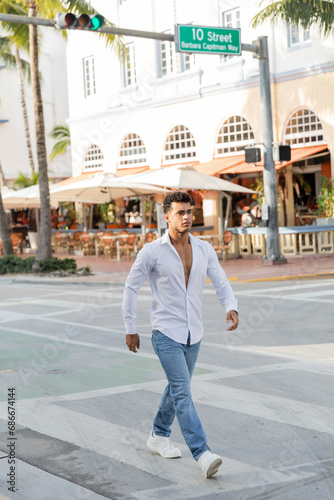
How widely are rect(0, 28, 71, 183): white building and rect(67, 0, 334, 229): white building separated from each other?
15.4 meters

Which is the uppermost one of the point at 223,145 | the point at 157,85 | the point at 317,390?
the point at 157,85

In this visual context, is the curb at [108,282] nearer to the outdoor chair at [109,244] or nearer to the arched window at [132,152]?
the outdoor chair at [109,244]

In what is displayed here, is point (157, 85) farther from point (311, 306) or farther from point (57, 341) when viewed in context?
point (57, 341)

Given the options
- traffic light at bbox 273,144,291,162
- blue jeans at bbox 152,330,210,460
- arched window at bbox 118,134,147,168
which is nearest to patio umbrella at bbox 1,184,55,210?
arched window at bbox 118,134,147,168

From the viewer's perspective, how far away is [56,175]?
4966cm

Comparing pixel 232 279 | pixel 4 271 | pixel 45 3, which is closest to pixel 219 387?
pixel 232 279

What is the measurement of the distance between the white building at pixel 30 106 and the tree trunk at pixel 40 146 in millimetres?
26801

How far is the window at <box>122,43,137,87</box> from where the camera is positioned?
31656mm

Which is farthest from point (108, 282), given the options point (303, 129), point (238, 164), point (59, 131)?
point (59, 131)

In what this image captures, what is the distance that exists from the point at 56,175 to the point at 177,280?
45.3 m

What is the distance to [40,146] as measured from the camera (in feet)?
72.2

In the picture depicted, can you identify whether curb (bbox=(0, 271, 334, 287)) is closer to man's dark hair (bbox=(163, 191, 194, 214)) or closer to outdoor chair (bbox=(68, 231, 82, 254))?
outdoor chair (bbox=(68, 231, 82, 254))

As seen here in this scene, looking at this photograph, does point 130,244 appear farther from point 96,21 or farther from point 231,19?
point 96,21

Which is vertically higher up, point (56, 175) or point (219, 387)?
point (56, 175)
